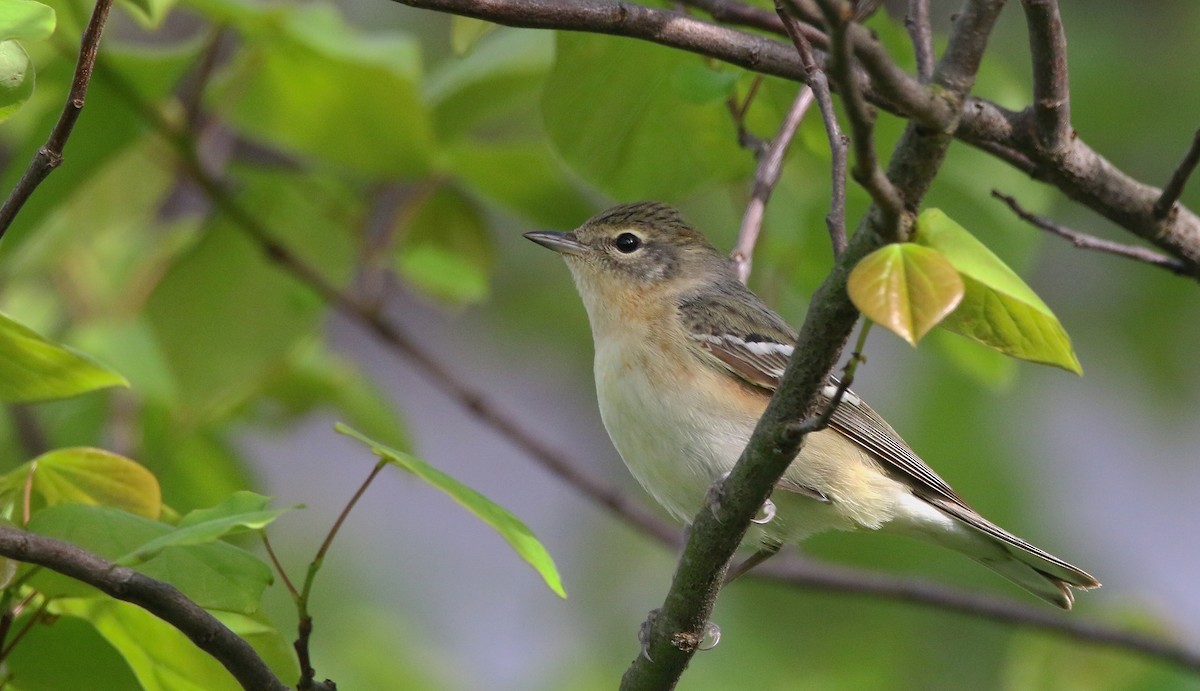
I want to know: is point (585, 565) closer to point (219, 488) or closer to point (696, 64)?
point (219, 488)

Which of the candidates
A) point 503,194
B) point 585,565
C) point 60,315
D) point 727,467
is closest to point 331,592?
point 585,565

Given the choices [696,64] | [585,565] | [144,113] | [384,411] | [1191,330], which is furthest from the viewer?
[585,565]

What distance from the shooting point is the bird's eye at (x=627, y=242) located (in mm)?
4820

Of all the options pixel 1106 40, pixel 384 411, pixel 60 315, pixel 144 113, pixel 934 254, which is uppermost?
pixel 1106 40

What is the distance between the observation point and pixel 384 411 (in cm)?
493

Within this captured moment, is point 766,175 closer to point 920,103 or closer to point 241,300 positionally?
point 241,300

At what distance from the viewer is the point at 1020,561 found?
13.4ft

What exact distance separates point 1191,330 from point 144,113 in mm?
6397

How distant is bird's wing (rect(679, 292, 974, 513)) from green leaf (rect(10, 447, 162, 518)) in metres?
1.97

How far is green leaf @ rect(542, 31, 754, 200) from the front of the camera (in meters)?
3.46

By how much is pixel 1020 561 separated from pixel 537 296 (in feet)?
15.8

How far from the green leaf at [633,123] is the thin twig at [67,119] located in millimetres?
1508

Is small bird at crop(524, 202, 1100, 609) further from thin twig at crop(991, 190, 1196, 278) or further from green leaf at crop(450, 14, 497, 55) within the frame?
green leaf at crop(450, 14, 497, 55)

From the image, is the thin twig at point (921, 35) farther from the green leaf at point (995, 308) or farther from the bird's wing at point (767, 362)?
the bird's wing at point (767, 362)
